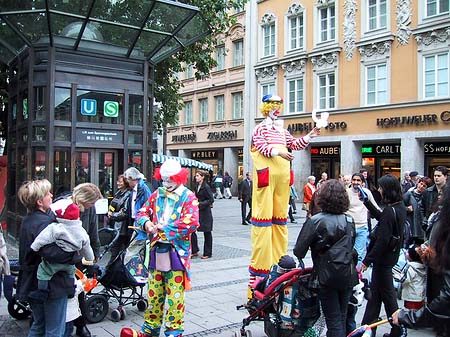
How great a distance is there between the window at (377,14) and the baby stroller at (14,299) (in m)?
21.7

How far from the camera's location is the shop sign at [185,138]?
120ft

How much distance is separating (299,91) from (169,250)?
2403cm

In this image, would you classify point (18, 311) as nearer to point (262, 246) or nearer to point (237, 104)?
point (262, 246)

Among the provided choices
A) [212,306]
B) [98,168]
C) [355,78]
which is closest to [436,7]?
[355,78]

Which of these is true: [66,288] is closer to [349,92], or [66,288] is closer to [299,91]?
[349,92]

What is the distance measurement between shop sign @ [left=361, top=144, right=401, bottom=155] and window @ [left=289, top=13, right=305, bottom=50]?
6.63m

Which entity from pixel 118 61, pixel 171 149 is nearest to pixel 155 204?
pixel 118 61

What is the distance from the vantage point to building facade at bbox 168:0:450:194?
21.7 meters

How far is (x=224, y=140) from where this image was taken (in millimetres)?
33531

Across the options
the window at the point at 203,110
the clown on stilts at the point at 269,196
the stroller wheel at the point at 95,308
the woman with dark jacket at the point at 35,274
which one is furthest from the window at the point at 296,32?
the woman with dark jacket at the point at 35,274

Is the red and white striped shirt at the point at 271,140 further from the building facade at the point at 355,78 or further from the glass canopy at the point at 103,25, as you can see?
the building facade at the point at 355,78

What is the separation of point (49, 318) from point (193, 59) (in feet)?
38.8

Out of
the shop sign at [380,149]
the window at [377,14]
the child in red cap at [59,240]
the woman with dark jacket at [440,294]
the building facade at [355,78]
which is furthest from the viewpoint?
the shop sign at [380,149]

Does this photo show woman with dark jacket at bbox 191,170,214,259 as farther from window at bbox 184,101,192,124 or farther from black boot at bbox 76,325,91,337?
window at bbox 184,101,192,124
